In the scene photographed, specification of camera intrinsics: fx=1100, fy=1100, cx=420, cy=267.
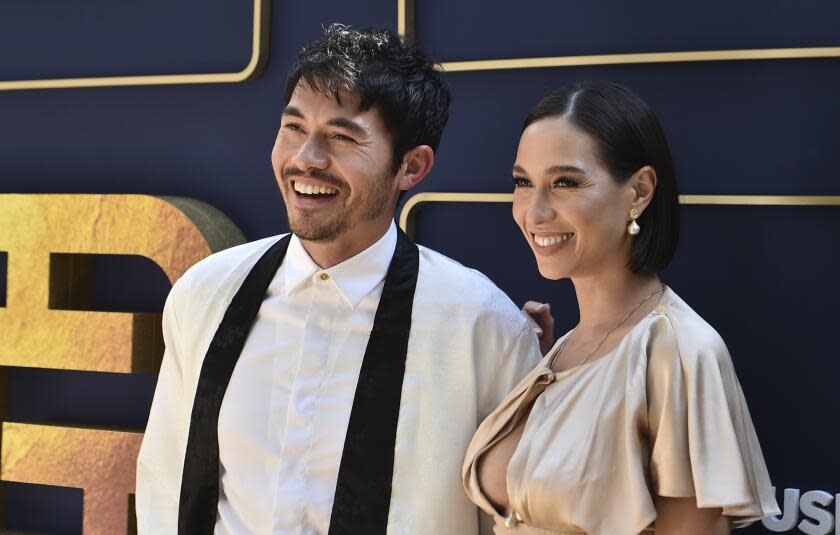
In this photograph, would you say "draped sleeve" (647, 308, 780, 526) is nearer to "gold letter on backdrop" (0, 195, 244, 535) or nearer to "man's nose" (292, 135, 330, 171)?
"man's nose" (292, 135, 330, 171)

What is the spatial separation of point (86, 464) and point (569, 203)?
1619mm

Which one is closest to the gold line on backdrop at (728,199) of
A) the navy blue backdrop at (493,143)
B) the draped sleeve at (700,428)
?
the navy blue backdrop at (493,143)

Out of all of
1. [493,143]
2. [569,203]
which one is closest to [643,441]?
[569,203]

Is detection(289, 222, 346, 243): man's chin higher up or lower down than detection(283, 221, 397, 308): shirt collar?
higher up

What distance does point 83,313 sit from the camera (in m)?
2.82

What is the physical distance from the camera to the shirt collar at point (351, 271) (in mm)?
2211

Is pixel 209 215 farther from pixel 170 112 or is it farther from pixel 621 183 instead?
pixel 621 183

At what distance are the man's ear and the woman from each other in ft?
1.13

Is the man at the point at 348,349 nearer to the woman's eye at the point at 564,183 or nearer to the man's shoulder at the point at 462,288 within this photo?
the man's shoulder at the point at 462,288

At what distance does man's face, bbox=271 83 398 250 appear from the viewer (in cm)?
211

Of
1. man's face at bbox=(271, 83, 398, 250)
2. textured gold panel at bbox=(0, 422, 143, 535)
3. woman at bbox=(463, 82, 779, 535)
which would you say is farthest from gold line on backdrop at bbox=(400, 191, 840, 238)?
textured gold panel at bbox=(0, 422, 143, 535)

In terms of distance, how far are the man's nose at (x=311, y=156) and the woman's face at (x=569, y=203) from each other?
402 mm

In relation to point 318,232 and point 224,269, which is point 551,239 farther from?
point 224,269

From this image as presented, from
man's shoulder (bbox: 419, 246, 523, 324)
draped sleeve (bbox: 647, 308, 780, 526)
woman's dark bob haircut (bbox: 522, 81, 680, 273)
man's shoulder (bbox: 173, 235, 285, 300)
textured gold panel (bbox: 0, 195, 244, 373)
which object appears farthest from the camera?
textured gold panel (bbox: 0, 195, 244, 373)
